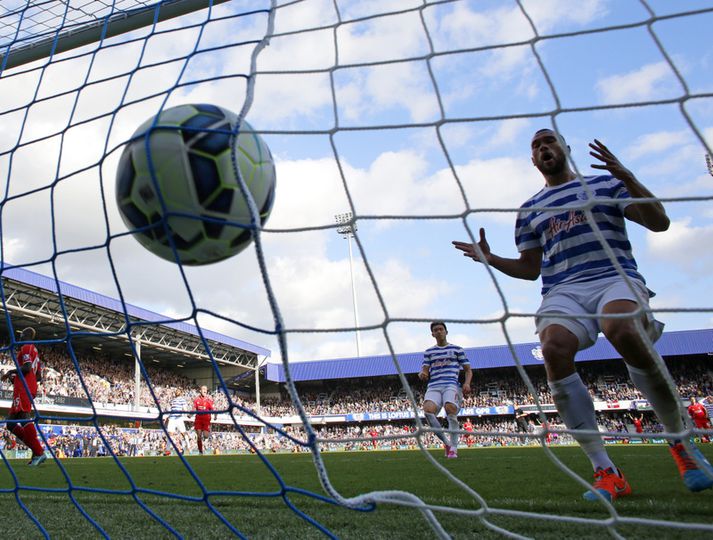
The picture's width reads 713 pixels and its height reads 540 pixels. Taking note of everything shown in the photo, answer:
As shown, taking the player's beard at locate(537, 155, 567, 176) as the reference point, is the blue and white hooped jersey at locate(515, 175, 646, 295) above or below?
below

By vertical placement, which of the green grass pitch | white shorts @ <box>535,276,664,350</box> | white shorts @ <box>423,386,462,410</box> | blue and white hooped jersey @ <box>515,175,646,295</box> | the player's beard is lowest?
the green grass pitch

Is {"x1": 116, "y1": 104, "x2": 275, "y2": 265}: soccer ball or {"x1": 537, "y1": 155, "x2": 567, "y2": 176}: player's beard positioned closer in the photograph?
{"x1": 116, "y1": 104, "x2": 275, "y2": 265}: soccer ball

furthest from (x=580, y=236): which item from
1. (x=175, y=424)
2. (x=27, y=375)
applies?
(x=175, y=424)

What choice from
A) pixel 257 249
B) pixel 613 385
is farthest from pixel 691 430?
pixel 613 385

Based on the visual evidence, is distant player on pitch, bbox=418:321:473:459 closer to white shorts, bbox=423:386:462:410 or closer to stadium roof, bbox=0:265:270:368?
white shorts, bbox=423:386:462:410

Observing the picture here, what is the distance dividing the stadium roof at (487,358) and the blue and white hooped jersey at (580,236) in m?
19.4

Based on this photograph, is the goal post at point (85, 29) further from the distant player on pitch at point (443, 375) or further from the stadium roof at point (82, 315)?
the stadium roof at point (82, 315)

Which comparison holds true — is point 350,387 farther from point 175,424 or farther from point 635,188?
point 635,188

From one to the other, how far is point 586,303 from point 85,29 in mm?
3004

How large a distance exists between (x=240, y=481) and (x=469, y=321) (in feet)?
10.3

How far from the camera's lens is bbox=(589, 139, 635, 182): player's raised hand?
2.09 metres

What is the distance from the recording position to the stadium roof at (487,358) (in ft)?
79.7

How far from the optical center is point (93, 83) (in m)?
2.88

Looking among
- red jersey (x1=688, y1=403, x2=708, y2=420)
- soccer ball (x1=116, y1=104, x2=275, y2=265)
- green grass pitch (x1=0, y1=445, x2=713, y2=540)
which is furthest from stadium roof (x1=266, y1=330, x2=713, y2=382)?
soccer ball (x1=116, y1=104, x2=275, y2=265)
